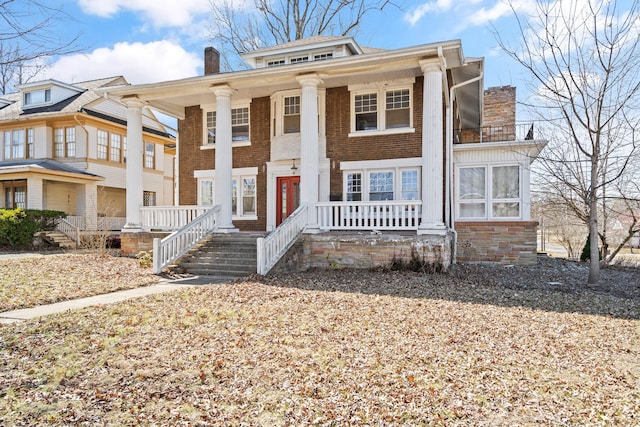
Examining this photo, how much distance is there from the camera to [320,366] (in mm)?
4352

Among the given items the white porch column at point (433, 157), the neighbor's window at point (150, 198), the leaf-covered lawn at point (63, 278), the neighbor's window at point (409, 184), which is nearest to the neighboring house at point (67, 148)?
the neighbor's window at point (150, 198)

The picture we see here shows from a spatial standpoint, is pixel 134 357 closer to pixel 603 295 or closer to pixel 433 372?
pixel 433 372

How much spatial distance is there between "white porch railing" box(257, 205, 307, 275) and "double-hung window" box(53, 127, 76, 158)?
18.0 metres

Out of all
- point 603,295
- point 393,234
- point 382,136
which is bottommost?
point 603,295

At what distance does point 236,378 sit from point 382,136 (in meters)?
10.7

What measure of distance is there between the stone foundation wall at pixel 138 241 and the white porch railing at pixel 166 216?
0.89 feet

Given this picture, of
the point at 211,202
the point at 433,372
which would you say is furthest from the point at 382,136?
the point at 433,372

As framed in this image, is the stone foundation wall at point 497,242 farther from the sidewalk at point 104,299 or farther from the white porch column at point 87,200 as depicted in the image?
the white porch column at point 87,200

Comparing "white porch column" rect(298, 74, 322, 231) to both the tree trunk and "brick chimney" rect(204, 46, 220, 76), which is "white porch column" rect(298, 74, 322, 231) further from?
the tree trunk

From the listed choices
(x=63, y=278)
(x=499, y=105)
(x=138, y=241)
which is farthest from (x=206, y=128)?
(x=499, y=105)

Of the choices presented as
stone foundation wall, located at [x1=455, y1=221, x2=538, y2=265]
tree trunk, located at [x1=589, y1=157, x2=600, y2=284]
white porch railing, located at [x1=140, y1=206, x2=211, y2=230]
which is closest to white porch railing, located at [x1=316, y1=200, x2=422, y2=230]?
stone foundation wall, located at [x1=455, y1=221, x2=538, y2=265]

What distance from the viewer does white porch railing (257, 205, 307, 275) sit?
10.1 m

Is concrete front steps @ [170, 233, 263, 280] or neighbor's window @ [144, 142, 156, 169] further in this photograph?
neighbor's window @ [144, 142, 156, 169]

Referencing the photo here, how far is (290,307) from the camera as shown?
702cm
